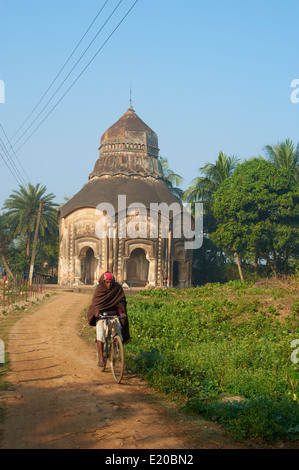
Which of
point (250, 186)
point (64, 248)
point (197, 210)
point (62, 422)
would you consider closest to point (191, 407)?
point (62, 422)

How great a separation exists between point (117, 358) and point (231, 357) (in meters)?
2.70

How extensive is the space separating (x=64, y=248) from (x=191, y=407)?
106 feet

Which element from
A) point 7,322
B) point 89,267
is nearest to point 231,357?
point 7,322

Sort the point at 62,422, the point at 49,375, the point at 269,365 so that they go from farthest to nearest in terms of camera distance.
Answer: the point at 269,365 < the point at 49,375 < the point at 62,422

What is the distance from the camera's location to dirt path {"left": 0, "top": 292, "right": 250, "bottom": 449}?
15.9 feet

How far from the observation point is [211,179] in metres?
42.8

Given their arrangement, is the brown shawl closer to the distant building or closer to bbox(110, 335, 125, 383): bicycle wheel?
bbox(110, 335, 125, 383): bicycle wheel

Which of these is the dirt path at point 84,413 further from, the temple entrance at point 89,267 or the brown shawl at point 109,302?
the temple entrance at point 89,267

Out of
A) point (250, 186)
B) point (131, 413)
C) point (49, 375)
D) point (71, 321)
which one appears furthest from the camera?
point (250, 186)

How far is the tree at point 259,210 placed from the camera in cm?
3275

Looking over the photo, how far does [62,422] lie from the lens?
5402 millimetres

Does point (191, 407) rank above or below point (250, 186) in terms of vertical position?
below

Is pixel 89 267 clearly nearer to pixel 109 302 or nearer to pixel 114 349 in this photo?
pixel 109 302

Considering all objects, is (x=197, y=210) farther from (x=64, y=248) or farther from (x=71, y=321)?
(x=71, y=321)
